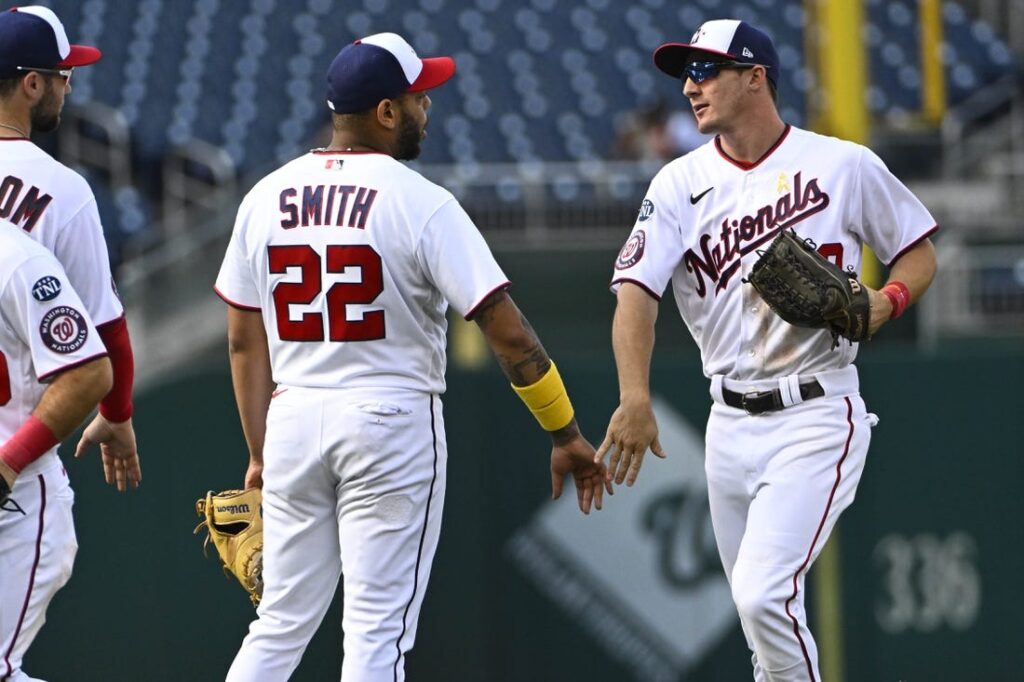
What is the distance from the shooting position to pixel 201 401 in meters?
6.04

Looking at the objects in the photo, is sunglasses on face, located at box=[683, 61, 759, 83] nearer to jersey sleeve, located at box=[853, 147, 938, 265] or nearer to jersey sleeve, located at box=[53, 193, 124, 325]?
jersey sleeve, located at box=[853, 147, 938, 265]

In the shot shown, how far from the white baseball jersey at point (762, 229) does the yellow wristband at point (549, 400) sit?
0.44m

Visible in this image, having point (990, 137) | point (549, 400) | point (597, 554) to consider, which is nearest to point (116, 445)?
point (549, 400)

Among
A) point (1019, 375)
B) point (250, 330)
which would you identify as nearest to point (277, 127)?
point (1019, 375)

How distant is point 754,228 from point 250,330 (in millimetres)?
1353

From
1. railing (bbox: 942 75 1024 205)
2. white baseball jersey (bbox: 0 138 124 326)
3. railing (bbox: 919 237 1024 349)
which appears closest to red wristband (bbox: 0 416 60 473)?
white baseball jersey (bbox: 0 138 124 326)

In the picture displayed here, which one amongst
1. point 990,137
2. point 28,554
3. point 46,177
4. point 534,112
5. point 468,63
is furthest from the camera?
point 468,63

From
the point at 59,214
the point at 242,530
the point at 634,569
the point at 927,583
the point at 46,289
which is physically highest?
the point at 59,214

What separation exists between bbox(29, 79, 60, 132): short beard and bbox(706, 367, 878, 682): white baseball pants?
1.88 meters

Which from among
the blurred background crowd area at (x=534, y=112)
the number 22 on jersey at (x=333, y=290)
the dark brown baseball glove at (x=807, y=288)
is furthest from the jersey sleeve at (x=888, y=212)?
the blurred background crowd area at (x=534, y=112)

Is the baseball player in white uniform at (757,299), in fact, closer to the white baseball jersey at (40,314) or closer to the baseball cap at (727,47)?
the baseball cap at (727,47)

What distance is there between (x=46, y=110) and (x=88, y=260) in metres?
0.40

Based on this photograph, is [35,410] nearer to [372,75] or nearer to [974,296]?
[372,75]

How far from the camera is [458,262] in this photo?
148 inches
